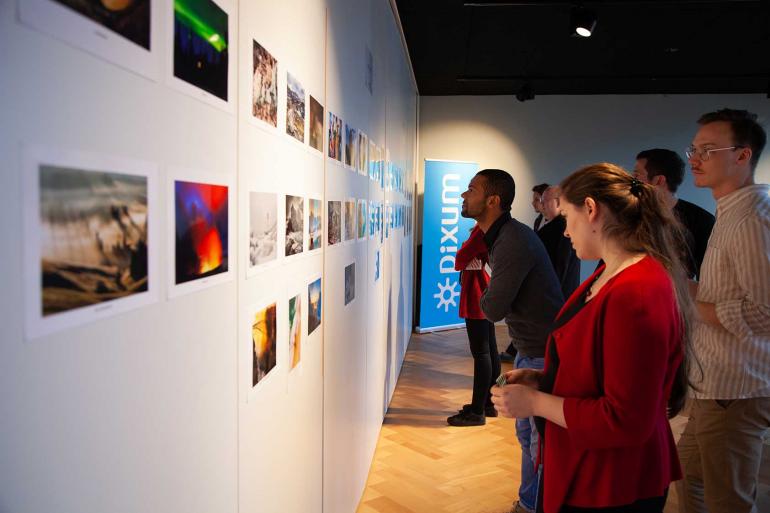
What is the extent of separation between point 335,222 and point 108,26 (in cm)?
152

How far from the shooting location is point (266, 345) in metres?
1.33

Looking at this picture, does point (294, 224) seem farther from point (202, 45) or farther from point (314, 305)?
point (202, 45)

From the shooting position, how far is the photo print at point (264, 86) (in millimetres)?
1198

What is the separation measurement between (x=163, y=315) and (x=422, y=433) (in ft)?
12.0

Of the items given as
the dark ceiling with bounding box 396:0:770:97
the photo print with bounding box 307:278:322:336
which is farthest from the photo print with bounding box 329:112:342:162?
the dark ceiling with bounding box 396:0:770:97

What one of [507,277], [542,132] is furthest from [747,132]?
[542,132]

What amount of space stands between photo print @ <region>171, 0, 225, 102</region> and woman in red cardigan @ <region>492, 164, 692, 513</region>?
962 mm

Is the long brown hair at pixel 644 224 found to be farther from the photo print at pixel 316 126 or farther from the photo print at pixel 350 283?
the photo print at pixel 350 283

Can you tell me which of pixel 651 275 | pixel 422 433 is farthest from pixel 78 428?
pixel 422 433

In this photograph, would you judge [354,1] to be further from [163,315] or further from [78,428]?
[78,428]

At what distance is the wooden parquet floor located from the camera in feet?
10.4

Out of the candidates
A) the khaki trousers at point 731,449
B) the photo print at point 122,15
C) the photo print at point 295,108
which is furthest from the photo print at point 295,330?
the khaki trousers at point 731,449

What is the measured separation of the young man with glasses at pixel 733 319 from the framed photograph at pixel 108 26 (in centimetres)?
185

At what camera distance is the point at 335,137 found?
212 centimetres
